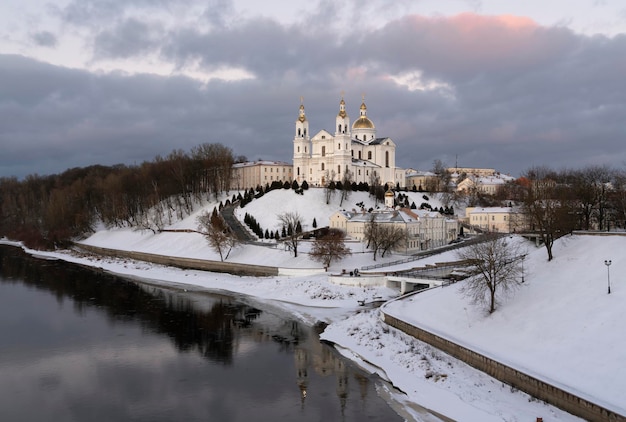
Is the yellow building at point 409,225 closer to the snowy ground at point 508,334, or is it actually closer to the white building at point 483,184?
the snowy ground at point 508,334

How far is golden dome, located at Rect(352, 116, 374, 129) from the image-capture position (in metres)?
90.0

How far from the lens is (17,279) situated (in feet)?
167

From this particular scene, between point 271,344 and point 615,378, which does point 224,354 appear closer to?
point 271,344

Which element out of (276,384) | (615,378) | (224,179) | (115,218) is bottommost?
(276,384)

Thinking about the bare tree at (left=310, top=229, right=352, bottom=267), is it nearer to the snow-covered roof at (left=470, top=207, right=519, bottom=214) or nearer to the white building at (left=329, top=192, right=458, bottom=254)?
the white building at (left=329, top=192, right=458, bottom=254)

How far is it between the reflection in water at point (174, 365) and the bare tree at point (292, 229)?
439 inches

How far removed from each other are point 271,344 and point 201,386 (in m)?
6.51

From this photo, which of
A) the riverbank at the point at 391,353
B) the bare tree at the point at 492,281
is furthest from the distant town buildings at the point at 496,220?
the bare tree at the point at 492,281

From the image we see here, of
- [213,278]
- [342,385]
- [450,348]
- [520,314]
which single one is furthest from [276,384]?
[213,278]

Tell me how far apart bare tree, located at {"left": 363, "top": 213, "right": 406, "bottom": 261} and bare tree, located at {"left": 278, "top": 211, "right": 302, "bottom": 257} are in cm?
634

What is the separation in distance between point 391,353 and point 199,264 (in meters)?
31.7

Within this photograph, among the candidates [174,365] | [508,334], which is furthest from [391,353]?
[174,365]

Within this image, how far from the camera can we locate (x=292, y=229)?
5312cm

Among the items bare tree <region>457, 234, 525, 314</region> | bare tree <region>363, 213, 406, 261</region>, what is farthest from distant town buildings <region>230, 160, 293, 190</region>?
bare tree <region>457, 234, 525, 314</region>
